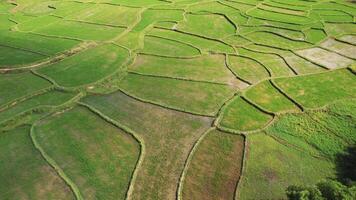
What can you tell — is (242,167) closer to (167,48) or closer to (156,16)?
(167,48)

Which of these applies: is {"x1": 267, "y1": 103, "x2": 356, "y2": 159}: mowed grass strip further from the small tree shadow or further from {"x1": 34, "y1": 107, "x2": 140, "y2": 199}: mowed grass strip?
{"x1": 34, "y1": 107, "x2": 140, "y2": 199}: mowed grass strip

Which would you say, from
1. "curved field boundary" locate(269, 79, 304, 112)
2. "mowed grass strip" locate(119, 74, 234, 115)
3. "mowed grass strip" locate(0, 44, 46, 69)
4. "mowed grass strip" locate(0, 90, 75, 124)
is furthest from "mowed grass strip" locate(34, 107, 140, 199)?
"curved field boundary" locate(269, 79, 304, 112)

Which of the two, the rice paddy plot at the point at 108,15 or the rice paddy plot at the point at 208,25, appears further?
the rice paddy plot at the point at 108,15

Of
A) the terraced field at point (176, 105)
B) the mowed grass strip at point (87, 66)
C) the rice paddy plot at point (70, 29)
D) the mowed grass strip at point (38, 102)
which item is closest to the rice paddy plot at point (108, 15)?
the terraced field at point (176, 105)

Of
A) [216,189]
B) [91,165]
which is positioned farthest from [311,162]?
[91,165]

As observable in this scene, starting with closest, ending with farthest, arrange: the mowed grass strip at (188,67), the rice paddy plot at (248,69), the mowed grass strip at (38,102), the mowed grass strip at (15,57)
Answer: the mowed grass strip at (38,102), the rice paddy plot at (248,69), the mowed grass strip at (188,67), the mowed grass strip at (15,57)

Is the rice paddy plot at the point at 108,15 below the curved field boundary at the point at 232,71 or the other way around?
below

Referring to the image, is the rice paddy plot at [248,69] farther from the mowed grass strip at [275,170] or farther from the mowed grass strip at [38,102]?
the mowed grass strip at [38,102]
